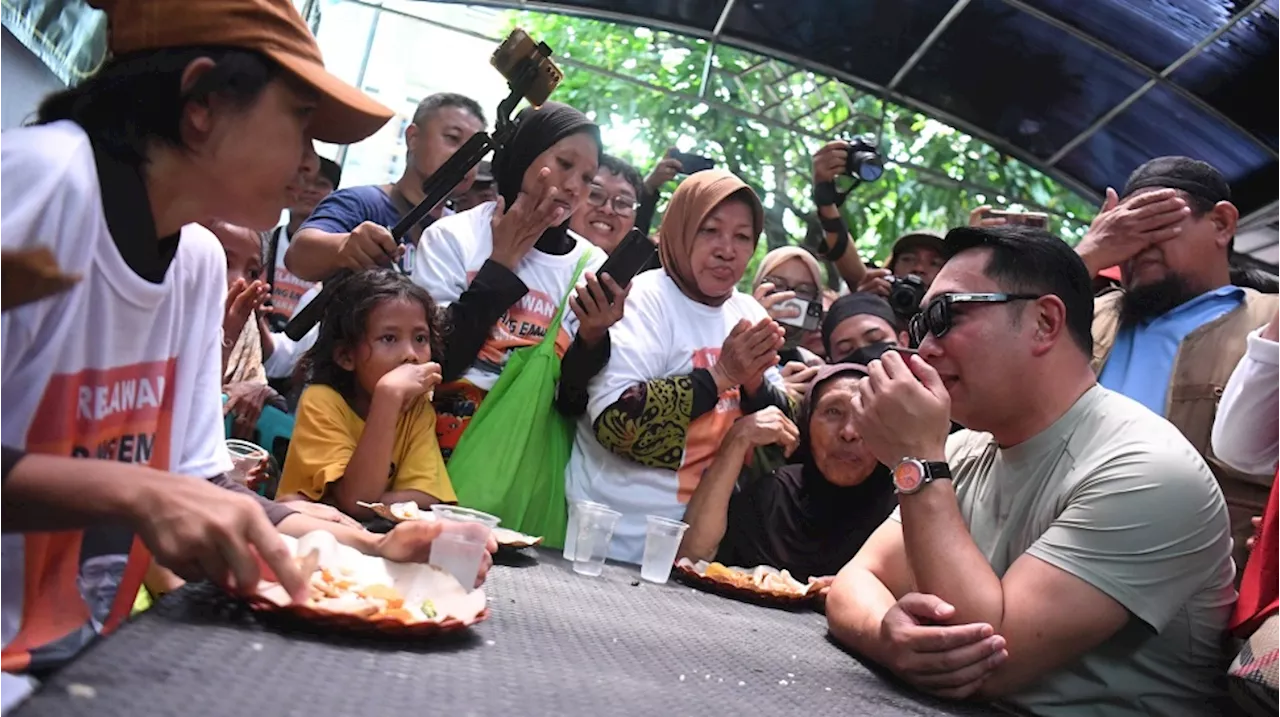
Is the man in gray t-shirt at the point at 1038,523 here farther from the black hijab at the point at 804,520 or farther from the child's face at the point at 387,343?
the child's face at the point at 387,343

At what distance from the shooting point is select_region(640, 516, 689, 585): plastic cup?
6.61ft

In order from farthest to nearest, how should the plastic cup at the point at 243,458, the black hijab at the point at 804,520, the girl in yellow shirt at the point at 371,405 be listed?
the black hijab at the point at 804,520, the girl in yellow shirt at the point at 371,405, the plastic cup at the point at 243,458

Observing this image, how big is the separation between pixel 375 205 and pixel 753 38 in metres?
3.65

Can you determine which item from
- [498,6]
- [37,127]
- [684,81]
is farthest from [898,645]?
[684,81]

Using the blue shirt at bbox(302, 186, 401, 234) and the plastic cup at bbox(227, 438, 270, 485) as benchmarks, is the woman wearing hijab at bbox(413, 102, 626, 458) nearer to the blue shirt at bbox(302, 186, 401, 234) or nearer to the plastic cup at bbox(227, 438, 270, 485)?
the blue shirt at bbox(302, 186, 401, 234)

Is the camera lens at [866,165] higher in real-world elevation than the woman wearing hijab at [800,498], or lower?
higher

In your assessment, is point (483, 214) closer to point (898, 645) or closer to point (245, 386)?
point (245, 386)

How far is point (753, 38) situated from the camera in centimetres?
584

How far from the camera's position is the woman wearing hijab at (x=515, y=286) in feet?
7.70

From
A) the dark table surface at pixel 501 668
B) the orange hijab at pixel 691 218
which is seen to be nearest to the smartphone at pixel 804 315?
the orange hijab at pixel 691 218

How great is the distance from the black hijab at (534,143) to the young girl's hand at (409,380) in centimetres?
56

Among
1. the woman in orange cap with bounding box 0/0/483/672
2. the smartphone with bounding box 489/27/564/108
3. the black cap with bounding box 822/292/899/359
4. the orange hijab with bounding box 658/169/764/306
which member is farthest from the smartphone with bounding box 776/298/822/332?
the woman in orange cap with bounding box 0/0/483/672

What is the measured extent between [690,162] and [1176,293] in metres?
1.96

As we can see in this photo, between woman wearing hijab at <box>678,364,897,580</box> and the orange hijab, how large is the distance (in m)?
0.42
